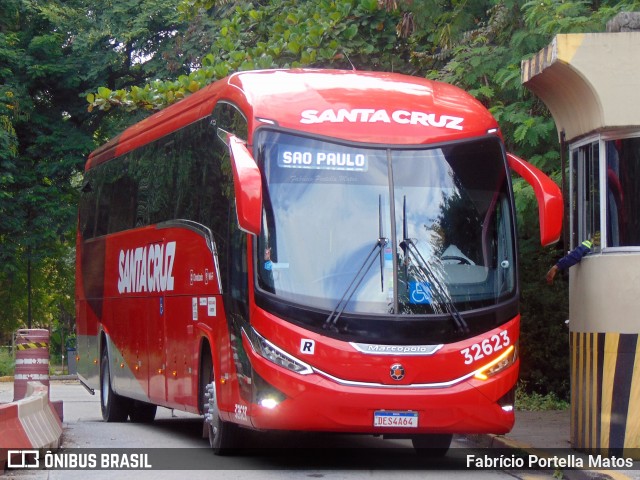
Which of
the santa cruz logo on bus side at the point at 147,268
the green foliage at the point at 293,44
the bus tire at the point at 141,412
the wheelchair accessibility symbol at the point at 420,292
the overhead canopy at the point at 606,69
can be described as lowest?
the bus tire at the point at 141,412

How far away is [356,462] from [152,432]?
4731 millimetres

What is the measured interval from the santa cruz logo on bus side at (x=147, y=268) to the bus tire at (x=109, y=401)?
1.83 metres

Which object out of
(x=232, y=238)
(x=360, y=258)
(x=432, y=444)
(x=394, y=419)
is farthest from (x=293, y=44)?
(x=394, y=419)

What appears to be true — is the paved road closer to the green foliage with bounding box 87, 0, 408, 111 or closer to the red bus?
the red bus

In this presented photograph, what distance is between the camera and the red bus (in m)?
11.2

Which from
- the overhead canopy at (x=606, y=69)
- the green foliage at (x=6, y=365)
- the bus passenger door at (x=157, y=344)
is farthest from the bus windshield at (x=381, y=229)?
the green foliage at (x=6, y=365)

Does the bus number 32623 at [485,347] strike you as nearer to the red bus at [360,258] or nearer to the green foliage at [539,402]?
the red bus at [360,258]

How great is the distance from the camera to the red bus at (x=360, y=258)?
11.2m

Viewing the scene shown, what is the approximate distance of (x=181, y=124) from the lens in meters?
15.1

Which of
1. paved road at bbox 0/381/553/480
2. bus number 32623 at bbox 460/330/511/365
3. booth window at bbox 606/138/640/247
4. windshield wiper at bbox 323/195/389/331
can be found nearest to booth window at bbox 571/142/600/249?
booth window at bbox 606/138/640/247

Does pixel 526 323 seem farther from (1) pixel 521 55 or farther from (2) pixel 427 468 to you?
(2) pixel 427 468

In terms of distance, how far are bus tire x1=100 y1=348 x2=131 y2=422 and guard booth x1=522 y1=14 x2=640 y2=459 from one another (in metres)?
8.27

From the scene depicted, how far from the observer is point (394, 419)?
11.2m

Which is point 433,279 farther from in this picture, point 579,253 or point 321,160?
point 579,253
